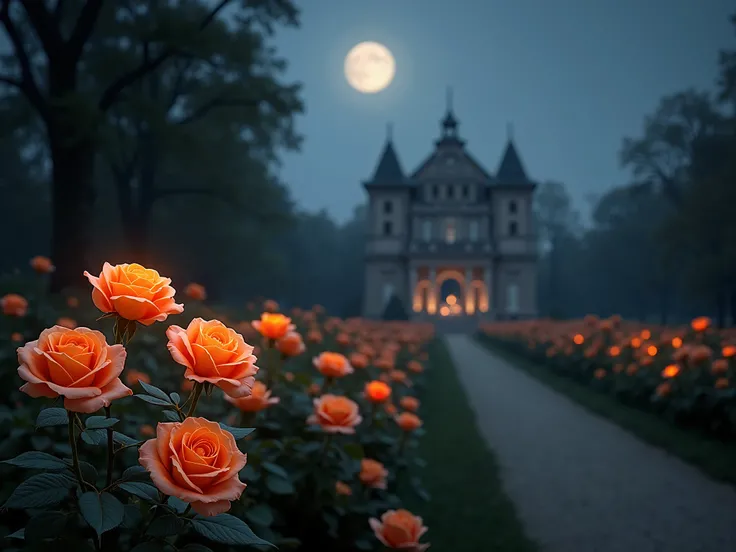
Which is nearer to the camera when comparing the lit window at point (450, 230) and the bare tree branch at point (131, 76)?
the bare tree branch at point (131, 76)

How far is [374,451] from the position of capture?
329cm

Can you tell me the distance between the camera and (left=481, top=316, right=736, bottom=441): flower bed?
18.5 feet

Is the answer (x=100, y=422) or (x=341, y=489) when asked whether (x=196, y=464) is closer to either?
(x=100, y=422)

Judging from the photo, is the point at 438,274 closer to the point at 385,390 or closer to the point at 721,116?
the point at 721,116

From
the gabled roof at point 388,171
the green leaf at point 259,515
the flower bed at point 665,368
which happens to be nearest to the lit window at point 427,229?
the gabled roof at point 388,171

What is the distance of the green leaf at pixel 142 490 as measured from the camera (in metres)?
1.10

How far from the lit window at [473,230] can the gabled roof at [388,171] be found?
6.13 meters

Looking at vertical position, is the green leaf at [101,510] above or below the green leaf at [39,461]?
below

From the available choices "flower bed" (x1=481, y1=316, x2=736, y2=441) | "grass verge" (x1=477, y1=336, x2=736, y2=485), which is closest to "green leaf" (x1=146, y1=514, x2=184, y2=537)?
"grass verge" (x1=477, y1=336, x2=736, y2=485)

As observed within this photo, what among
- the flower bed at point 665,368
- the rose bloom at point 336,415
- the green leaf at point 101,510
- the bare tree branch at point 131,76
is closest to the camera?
the green leaf at point 101,510

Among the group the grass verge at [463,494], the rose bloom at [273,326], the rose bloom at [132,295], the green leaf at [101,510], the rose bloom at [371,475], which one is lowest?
the grass verge at [463,494]

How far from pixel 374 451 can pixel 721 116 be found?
34.0 metres

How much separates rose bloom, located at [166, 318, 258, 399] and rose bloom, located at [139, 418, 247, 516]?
0.10 meters

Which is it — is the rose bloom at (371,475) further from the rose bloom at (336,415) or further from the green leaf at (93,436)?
the green leaf at (93,436)
